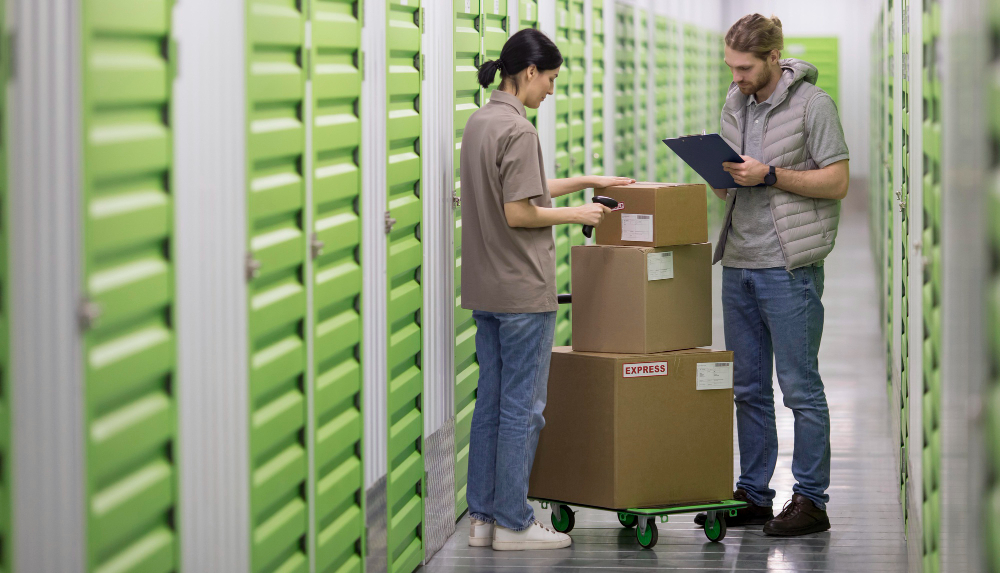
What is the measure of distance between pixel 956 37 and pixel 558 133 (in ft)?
12.9

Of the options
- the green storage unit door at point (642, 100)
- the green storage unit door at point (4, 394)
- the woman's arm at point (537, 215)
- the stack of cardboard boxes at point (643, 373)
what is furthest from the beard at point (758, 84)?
the green storage unit door at point (642, 100)

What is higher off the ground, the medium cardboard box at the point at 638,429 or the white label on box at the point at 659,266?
the white label on box at the point at 659,266

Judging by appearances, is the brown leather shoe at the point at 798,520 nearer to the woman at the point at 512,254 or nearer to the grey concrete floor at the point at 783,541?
the grey concrete floor at the point at 783,541

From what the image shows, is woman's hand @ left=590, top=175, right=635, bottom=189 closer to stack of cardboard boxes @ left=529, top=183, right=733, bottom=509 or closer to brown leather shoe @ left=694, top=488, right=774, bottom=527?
stack of cardboard boxes @ left=529, top=183, right=733, bottom=509

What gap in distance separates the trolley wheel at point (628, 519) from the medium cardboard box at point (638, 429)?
0.16 meters

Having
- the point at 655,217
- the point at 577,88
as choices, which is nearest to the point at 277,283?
the point at 655,217

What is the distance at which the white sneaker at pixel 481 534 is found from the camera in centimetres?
388

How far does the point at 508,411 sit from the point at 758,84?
138 cm

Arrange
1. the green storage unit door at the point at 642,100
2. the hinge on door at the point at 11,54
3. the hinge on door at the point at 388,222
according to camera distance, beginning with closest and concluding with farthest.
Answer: the hinge on door at the point at 11,54
the hinge on door at the point at 388,222
the green storage unit door at the point at 642,100

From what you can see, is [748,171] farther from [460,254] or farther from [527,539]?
[527,539]

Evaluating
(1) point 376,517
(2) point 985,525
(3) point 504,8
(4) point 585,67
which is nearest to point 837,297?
(4) point 585,67

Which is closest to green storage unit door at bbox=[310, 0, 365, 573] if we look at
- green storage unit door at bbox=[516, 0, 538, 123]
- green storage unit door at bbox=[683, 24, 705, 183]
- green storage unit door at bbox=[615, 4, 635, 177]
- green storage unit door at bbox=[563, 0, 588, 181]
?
green storage unit door at bbox=[516, 0, 538, 123]

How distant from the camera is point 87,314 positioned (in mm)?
1782

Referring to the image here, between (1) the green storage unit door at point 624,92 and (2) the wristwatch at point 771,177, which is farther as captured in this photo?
(1) the green storage unit door at point 624,92
